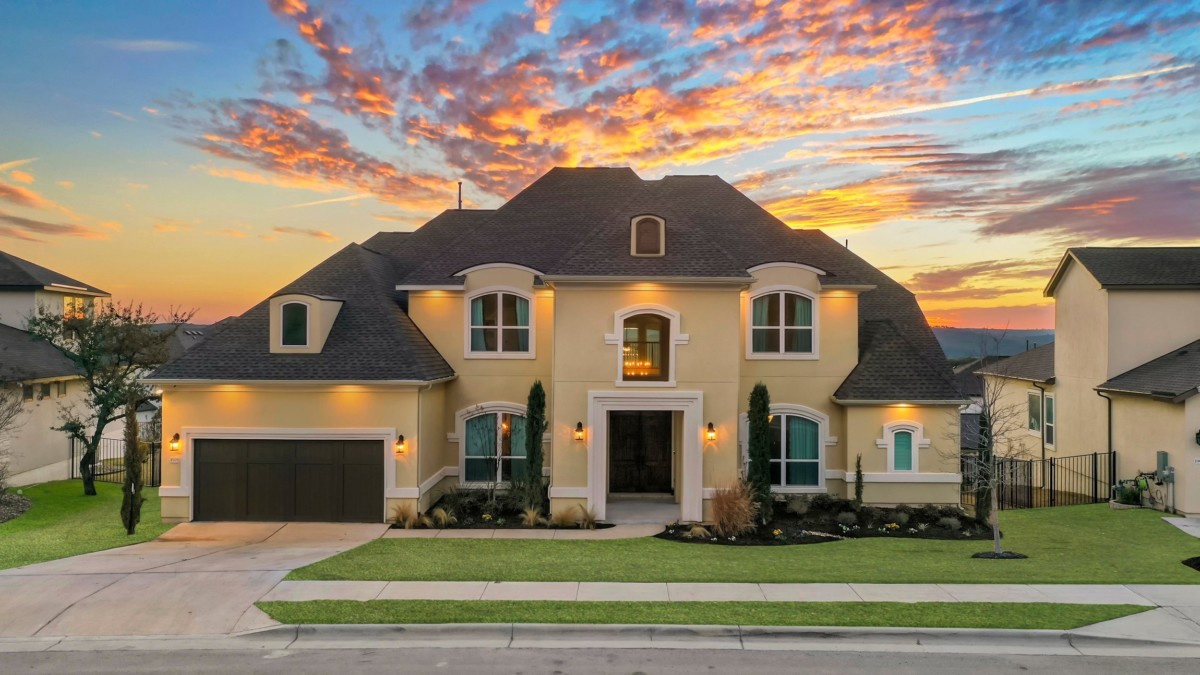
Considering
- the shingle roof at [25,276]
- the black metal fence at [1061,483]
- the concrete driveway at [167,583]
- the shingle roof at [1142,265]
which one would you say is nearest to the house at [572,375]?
the concrete driveway at [167,583]

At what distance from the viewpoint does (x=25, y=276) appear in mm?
28016

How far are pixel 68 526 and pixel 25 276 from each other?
18138mm

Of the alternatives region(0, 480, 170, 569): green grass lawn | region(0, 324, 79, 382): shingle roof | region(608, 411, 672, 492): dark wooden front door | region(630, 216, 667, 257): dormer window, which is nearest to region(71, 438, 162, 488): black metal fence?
region(0, 480, 170, 569): green grass lawn

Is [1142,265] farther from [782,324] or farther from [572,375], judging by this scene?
[572,375]

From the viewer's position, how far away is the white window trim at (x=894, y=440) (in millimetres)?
17578

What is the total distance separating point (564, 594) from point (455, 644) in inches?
81.9

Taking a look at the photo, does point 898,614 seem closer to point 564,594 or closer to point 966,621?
point 966,621

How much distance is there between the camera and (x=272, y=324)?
16.6 meters

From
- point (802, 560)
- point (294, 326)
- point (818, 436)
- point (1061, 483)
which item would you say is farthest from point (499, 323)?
point (1061, 483)

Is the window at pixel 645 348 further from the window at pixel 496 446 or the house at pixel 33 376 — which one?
the house at pixel 33 376

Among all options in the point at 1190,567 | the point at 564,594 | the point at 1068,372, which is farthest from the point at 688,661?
the point at 1068,372

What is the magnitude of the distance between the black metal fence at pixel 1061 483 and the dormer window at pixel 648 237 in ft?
31.5

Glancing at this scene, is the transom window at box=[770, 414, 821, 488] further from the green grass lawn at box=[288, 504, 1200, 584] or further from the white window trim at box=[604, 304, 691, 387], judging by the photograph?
the white window trim at box=[604, 304, 691, 387]

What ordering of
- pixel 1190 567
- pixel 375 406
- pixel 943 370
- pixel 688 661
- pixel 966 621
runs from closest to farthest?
pixel 688 661 → pixel 966 621 → pixel 1190 567 → pixel 375 406 → pixel 943 370
